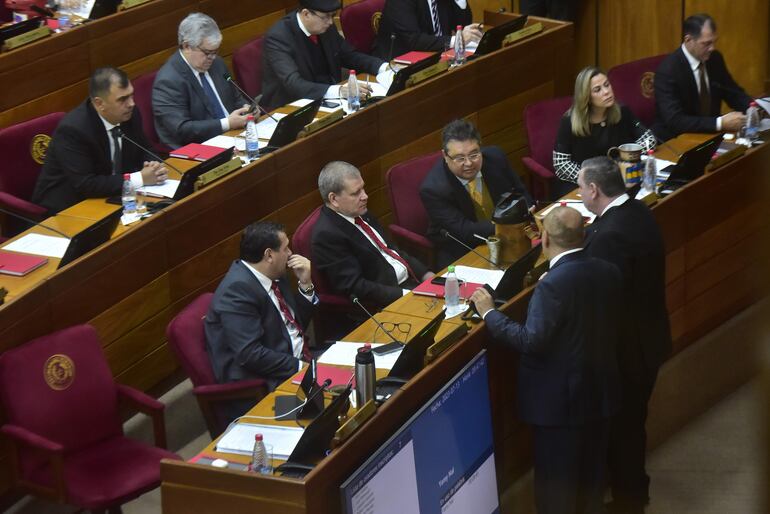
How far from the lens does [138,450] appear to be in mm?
3191

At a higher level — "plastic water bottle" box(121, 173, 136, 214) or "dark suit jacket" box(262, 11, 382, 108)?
"dark suit jacket" box(262, 11, 382, 108)

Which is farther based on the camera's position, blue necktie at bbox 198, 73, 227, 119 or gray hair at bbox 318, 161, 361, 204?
blue necktie at bbox 198, 73, 227, 119

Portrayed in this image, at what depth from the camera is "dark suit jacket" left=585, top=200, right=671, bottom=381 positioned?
3.31 m

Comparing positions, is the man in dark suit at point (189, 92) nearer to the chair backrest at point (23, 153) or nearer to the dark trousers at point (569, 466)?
the chair backrest at point (23, 153)

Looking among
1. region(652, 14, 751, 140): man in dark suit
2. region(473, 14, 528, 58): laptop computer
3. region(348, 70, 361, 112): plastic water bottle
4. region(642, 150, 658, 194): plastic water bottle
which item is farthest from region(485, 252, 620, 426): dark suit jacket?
region(473, 14, 528, 58): laptop computer

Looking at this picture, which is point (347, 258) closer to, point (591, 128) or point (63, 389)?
point (63, 389)

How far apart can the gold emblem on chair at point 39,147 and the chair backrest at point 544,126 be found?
2.11 meters

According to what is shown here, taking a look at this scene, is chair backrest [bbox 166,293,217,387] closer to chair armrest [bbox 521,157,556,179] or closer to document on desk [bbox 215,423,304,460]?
document on desk [bbox 215,423,304,460]

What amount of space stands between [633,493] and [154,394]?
5.71 feet

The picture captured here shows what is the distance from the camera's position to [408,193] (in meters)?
4.26

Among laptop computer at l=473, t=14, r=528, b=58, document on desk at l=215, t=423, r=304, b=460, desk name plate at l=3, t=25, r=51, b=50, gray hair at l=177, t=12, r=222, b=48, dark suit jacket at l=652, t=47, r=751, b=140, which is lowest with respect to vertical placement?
document on desk at l=215, t=423, r=304, b=460

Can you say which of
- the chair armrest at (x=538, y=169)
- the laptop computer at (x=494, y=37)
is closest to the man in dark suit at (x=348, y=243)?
the chair armrest at (x=538, y=169)

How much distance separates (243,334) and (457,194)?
1257 mm

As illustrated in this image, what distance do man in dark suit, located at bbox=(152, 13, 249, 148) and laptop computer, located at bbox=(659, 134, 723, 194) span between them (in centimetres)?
184
